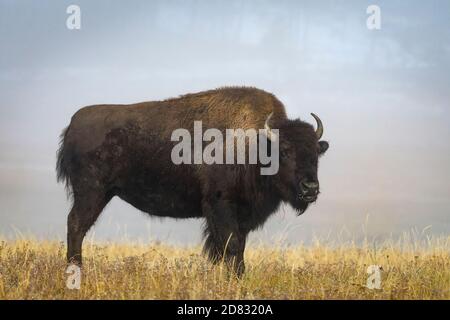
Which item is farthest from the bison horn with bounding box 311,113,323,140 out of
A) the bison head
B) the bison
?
the bison head

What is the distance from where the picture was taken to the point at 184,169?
11820 mm

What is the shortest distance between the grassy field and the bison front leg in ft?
0.67

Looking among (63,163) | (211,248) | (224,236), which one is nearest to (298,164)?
(224,236)

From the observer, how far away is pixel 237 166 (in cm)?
1138

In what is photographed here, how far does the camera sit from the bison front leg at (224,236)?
11000 mm

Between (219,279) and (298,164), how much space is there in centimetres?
246

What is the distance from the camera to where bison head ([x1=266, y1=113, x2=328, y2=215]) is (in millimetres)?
10672

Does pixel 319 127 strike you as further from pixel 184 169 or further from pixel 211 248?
pixel 211 248

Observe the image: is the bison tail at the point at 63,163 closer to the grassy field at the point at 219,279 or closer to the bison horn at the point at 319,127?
the grassy field at the point at 219,279

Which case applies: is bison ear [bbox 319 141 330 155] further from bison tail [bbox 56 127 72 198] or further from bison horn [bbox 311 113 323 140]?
bison tail [bbox 56 127 72 198]

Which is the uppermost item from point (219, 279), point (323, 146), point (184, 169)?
point (323, 146)

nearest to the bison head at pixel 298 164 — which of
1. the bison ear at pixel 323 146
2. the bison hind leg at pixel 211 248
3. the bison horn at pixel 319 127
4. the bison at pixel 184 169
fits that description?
the bison at pixel 184 169

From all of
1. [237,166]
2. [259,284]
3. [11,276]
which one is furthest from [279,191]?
[11,276]
